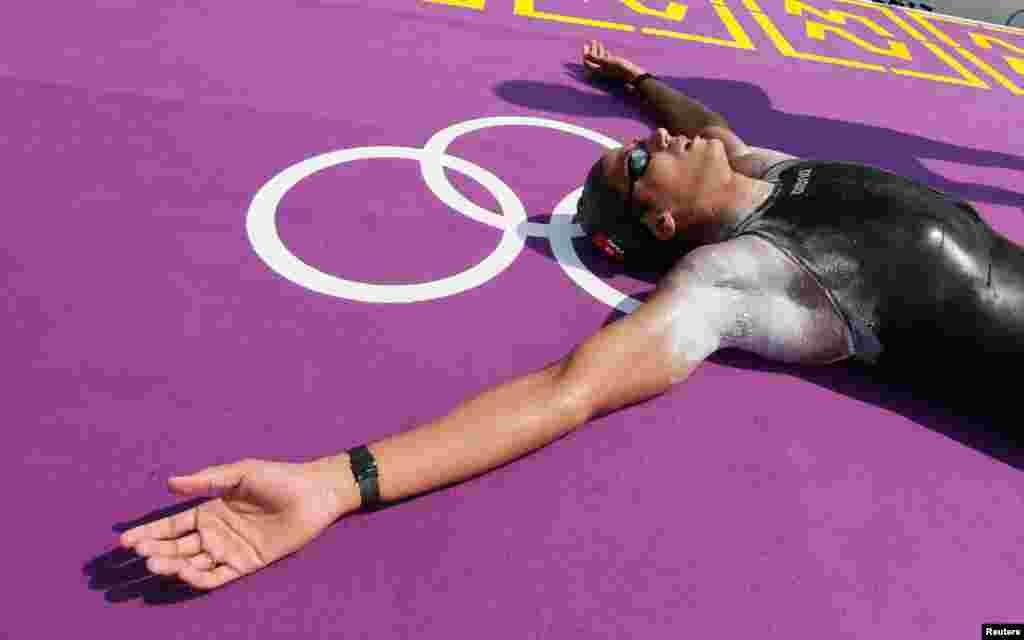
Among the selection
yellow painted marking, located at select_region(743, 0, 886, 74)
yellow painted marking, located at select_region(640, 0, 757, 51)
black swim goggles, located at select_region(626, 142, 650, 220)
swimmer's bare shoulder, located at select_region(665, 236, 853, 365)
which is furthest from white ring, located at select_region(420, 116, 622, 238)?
yellow painted marking, located at select_region(743, 0, 886, 74)

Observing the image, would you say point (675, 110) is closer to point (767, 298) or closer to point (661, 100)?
point (661, 100)

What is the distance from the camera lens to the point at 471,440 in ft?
7.05

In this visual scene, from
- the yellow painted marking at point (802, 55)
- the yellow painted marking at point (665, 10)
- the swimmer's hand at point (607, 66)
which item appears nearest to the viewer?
the swimmer's hand at point (607, 66)

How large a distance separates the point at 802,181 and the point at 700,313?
2.78ft

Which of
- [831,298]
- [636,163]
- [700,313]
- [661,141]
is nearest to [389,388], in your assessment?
[700,313]

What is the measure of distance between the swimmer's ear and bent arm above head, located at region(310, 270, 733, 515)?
46cm

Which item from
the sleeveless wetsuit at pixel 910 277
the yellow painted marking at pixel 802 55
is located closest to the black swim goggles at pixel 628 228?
the sleeveless wetsuit at pixel 910 277

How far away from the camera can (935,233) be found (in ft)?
8.46

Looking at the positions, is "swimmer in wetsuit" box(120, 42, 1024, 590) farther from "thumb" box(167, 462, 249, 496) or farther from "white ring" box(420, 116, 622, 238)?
"white ring" box(420, 116, 622, 238)

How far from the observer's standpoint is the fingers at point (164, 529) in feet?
5.89

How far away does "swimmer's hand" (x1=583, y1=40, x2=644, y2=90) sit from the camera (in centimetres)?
480

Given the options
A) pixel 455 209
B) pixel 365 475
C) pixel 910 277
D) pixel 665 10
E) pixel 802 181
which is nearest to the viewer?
pixel 365 475

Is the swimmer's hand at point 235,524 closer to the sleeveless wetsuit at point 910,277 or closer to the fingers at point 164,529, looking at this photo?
the fingers at point 164,529

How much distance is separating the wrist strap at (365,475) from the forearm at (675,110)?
9.61ft
